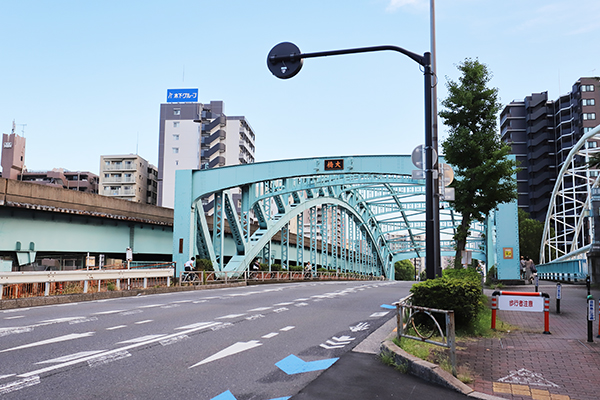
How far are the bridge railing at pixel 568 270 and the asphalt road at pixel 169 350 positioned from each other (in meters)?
23.4

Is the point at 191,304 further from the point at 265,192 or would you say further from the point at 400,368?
the point at 265,192

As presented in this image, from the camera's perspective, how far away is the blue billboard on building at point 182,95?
82.8m

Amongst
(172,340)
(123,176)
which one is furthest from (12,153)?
(172,340)

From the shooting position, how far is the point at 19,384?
516cm

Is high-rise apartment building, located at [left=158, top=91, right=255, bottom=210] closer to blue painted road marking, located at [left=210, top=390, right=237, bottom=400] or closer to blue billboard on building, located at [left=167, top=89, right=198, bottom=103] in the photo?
blue billboard on building, located at [left=167, top=89, right=198, bottom=103]

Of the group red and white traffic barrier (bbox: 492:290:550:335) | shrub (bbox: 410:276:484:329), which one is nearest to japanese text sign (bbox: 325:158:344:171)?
red and white traffic barrier (bbox: 492:290:550:335)

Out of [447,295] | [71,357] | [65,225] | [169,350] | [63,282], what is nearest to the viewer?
[71,357]

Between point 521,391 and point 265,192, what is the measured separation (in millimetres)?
26821

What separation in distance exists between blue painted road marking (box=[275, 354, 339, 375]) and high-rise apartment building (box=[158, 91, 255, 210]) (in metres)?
72.0

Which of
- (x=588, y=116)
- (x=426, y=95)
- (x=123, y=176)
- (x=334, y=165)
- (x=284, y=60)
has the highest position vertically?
(x=588, y=116)

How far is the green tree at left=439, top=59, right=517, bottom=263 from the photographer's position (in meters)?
18.9

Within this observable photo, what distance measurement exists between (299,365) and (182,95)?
81704mm

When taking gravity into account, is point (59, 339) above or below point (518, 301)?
below

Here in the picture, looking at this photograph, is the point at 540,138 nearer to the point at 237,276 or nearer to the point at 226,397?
the point at 237,276
